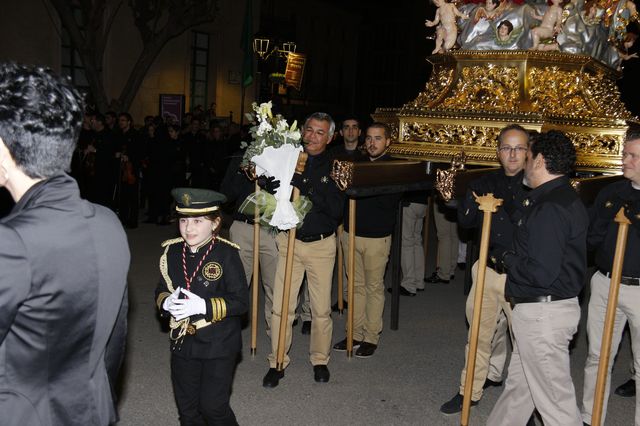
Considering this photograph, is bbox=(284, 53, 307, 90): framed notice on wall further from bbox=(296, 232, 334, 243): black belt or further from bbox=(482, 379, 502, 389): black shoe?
bbox=(482, 379, 502, 389): black shoe

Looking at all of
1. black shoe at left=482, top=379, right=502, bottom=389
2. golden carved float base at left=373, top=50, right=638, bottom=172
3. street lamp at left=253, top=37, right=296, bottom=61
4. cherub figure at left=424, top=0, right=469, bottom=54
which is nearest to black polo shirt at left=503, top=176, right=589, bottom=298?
golden carved float base at left=373, top=50, right=638, bottom=172

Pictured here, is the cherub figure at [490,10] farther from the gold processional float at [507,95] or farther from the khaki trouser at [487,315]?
the khaki trouser at [487,315]

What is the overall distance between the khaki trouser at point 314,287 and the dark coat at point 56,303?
9.35ft

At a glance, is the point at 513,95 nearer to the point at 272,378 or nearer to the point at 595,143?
the point at 595,143

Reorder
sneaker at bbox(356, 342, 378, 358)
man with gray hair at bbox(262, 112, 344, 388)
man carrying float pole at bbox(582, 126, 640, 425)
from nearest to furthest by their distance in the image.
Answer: man carrying float pole at bbox(582, 126, 640, 425) → man with gray hair at bbox(262, 112, 344, 388) → sneaker at bbox(356, 342, 378, 358)

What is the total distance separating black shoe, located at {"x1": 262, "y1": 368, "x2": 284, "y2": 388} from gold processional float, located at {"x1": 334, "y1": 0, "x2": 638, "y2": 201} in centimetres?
154

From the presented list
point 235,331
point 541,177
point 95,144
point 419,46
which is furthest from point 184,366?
point 419,46

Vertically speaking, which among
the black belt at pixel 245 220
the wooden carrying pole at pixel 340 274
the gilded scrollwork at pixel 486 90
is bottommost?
the wooden carrying pole at pixel 340 274

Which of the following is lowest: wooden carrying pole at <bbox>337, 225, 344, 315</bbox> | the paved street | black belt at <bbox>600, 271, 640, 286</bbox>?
the paved street

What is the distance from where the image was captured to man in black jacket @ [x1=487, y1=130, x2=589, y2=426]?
3.36 m

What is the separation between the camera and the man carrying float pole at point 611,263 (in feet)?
12.8

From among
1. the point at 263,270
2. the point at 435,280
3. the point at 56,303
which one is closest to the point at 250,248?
the point at 263,270

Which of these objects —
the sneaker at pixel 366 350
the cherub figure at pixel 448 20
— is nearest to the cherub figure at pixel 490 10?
the cherub figure at pixel 448 20

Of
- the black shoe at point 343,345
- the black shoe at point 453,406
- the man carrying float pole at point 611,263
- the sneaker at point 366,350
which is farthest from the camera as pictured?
the black shoe at point 343,345
